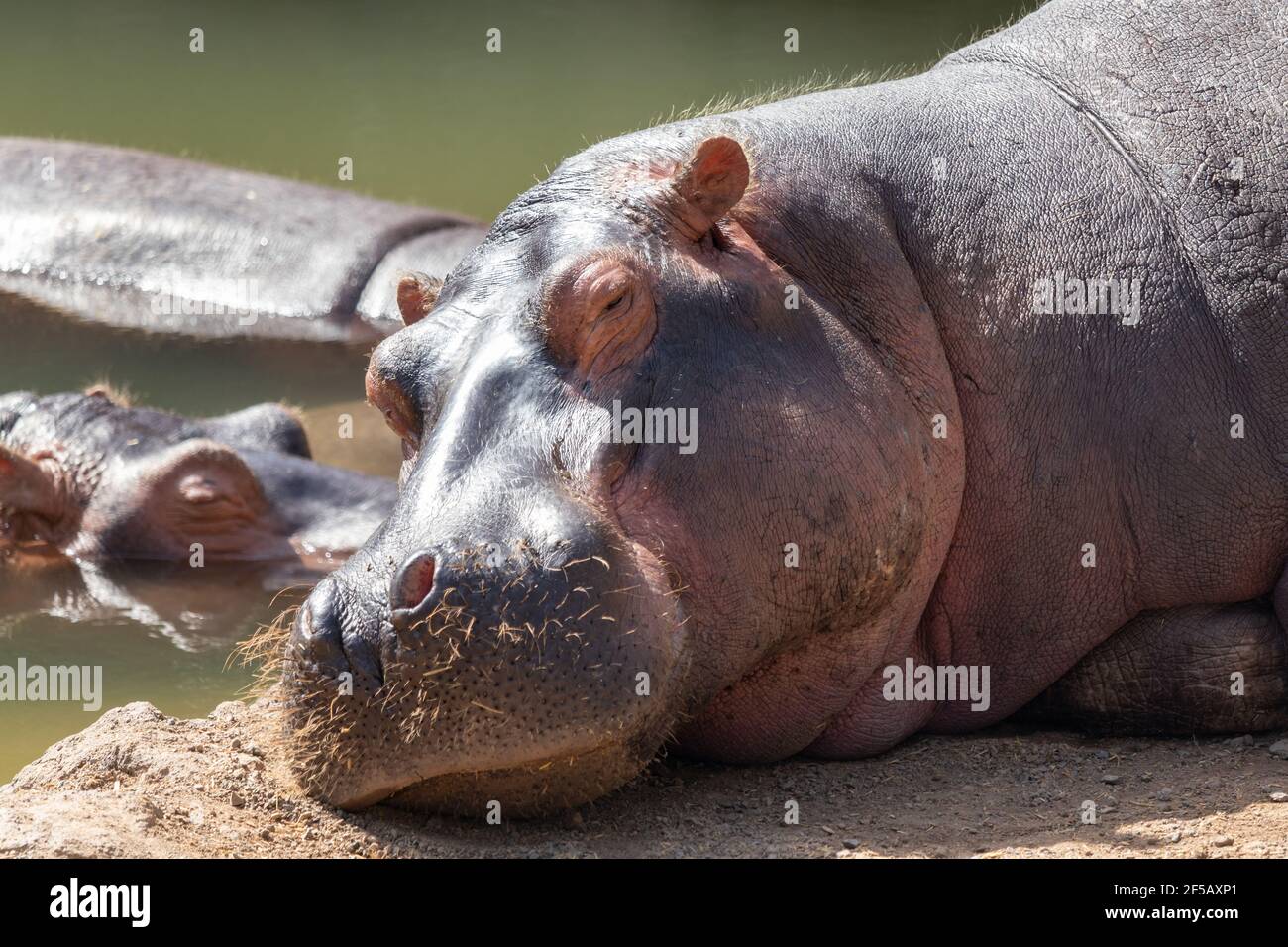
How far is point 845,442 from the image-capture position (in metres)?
3.84

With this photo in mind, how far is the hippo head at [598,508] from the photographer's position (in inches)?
135

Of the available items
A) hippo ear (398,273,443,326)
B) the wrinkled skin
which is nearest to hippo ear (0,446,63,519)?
the wrinkled skin

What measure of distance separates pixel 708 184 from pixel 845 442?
0.65m

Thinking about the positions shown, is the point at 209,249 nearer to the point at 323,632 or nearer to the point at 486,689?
the point at 323,632

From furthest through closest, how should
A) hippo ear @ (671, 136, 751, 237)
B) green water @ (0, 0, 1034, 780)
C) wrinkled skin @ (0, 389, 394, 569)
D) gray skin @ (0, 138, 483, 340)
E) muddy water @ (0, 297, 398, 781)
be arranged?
gray skin @ (0, 138, 483, 340), wrinkled skin @ (0, 389, 394, 569), green water @ (0, 0, 1034, 780), muddy water @ (0, 297, 398, 781), hippo ear @ (671, 136, 751, 237)

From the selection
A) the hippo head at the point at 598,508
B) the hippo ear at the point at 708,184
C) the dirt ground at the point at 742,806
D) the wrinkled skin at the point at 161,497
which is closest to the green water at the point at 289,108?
the wrinkled skin at the point at 161,497

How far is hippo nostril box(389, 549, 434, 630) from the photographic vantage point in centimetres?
341

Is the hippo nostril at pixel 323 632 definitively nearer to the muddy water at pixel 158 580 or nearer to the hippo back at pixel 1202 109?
the muddy water at pixel 158 580

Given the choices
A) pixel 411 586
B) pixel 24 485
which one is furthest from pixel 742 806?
pixel 24 485

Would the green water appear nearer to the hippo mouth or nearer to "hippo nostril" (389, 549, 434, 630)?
the hippo mouth

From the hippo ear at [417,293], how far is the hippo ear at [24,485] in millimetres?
3450

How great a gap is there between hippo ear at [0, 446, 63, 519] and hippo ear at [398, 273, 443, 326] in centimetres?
345

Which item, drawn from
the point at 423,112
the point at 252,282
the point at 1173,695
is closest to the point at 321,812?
the point at 1173,695

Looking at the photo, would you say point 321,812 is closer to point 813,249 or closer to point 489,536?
point 489,536
